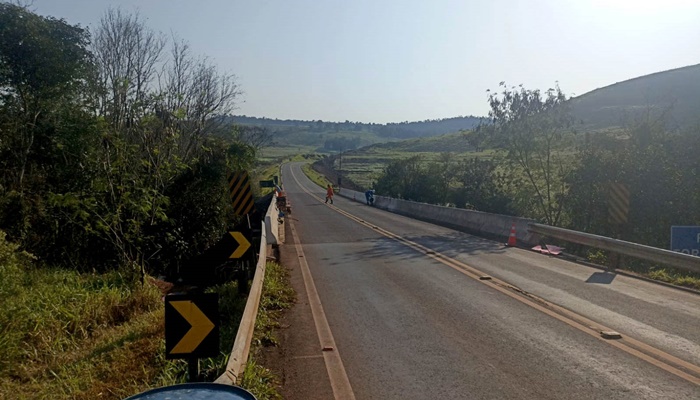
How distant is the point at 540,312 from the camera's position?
29.4 feet

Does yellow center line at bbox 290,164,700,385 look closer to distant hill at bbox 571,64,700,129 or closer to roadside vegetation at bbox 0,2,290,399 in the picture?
roadside vegetation at bbox 0,2,290,399

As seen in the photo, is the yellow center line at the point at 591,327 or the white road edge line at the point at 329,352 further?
the yellow center line at the point at 591,327

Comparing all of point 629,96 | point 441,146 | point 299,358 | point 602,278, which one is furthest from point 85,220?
point 441,146

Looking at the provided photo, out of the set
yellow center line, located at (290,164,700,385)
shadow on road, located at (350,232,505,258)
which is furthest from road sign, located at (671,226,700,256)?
yellow center line, located at (290,164,700,385)

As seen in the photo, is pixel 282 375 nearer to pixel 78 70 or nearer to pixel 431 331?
pixel 431 331

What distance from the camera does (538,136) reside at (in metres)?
28.6

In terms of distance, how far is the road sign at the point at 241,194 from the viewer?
50.6 feet

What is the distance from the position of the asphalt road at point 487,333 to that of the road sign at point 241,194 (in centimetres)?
246

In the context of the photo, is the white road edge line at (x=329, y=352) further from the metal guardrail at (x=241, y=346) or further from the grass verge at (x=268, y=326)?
the metal guardrail at (x=241, y=346)

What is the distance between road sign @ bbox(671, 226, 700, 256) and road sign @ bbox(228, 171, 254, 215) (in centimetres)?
1011

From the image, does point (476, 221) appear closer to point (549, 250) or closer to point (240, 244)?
point (549, 250)

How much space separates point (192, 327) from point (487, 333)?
416cm

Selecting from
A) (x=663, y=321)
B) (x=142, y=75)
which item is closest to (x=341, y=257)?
(x=663, y=321)

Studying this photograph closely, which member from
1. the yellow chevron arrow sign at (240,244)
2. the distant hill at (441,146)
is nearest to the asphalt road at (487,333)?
the yellow chevron arrow sign at (240,244)
